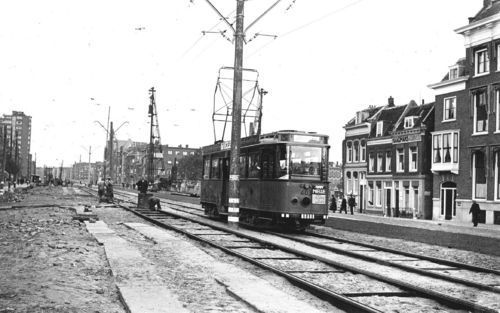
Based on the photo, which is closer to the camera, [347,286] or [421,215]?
[347,286]

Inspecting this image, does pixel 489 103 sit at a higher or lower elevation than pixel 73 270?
higher

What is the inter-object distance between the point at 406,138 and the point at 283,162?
99.4ft

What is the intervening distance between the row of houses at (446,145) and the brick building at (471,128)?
64mm

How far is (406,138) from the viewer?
154ft

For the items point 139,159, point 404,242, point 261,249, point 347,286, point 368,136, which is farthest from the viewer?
point 139,159

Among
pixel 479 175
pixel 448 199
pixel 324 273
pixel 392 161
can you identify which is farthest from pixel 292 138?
pixel 392 161

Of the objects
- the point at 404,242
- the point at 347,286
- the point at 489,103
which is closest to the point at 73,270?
the point at 347,286

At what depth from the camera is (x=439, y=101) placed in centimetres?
4266

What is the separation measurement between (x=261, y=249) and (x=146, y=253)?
3.07 metres

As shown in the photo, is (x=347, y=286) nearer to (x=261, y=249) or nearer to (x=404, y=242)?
(x=261, y=249)

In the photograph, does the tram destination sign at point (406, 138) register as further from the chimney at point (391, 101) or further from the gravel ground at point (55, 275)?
the gravel ground at point (55, 275)

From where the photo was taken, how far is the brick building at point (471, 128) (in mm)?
36312

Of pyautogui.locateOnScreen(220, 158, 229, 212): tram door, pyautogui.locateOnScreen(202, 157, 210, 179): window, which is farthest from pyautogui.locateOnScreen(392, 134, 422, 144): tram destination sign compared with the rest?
pyautogui.locateOnScreen(220, 158, 229, 212): tram door

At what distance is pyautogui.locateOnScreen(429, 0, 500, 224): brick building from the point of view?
3631cm
